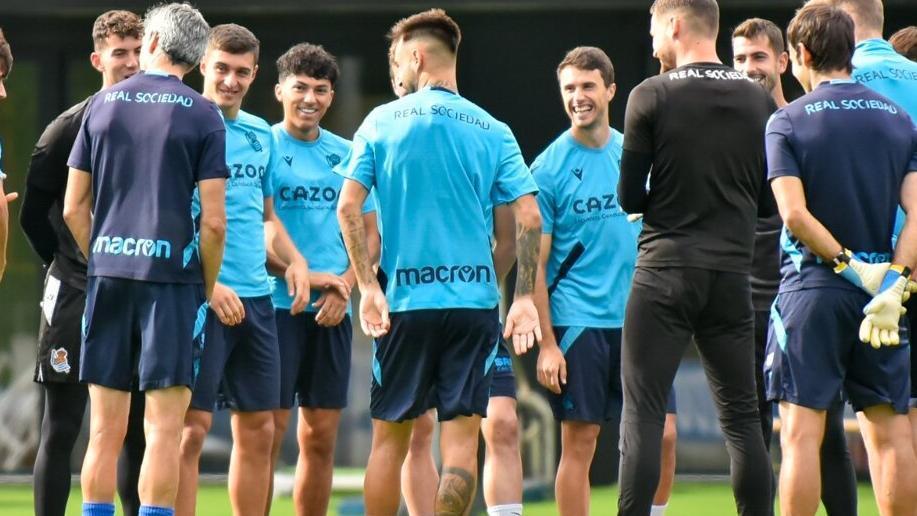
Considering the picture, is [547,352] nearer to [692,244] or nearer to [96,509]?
[692,244]

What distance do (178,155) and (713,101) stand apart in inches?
76.8

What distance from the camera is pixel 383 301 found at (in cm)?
564

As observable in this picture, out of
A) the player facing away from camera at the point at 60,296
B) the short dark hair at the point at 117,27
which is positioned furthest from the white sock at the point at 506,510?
the short dark hair at the point at 117,27

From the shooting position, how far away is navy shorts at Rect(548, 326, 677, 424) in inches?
265

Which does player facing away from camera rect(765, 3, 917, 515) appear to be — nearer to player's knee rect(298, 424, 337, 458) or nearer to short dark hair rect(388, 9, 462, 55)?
short dark hair rect(388, 9, 462, 55)

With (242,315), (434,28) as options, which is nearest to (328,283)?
(242,315)

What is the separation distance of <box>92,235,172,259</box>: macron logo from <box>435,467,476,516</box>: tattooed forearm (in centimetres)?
131

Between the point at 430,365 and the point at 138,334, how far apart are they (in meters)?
1.07

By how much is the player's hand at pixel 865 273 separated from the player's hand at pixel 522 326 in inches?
43.7

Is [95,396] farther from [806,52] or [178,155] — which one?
[806,52]

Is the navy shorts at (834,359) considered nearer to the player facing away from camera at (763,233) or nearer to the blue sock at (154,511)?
the player facing away from camera at (763,233)

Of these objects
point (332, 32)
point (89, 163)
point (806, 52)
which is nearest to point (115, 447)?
point (89, 163)

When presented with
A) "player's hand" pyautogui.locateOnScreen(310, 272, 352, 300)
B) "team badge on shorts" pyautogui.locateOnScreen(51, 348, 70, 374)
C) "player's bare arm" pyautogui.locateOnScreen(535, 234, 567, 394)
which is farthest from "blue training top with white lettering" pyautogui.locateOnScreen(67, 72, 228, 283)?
"player's bare arm" pyautogui.locateOnScreen(535, 234, 567, 394)

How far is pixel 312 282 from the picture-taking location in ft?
22.3
